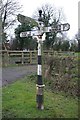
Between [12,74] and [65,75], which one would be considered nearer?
[65,75]

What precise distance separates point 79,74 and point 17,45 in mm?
31604

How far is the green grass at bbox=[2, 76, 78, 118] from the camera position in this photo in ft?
17.4

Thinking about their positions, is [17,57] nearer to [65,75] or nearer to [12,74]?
[12,74]

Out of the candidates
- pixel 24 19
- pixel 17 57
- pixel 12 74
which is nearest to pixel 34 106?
pixel 24 19

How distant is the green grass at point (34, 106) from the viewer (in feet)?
17.4

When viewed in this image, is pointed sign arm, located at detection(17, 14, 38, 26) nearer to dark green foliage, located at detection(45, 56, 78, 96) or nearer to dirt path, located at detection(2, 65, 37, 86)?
dark green foliage, located at detection(45, 56, 78, 96)

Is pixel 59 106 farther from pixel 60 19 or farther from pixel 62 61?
pixel 60 19

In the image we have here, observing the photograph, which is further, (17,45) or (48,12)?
(48,12)

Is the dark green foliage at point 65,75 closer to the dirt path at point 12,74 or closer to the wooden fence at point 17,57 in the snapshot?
the dirt path at point 12,74

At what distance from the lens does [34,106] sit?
5910 mm

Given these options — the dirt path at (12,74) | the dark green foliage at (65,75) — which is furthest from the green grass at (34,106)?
the dirt path at (12,74)

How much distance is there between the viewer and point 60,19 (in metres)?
52.5

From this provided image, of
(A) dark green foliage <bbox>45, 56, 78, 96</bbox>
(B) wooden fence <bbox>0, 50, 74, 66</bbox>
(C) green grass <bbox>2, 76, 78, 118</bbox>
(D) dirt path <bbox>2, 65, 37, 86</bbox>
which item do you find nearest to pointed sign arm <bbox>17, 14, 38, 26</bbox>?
(C) green grass <bbox>2, 76, 78, 118</bbox>

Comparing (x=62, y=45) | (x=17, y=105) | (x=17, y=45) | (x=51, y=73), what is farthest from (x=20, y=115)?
(x=62, y=45)
